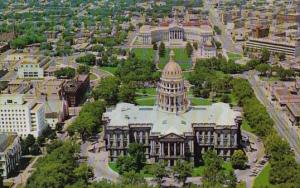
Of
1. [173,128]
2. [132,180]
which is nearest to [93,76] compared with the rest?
[173,128]

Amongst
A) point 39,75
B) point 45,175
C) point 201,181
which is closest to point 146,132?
point 201,181

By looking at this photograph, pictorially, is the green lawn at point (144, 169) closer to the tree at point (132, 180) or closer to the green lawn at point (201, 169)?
the green lawn at point (201, 169)

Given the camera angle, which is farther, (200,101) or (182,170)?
(200,101)

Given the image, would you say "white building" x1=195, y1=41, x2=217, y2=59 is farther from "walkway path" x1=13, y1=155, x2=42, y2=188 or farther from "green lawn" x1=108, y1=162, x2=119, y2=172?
"walkway path" x1=13, y1=155, x2=42, y2=188

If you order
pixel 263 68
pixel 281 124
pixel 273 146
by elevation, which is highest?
pixel 263 68

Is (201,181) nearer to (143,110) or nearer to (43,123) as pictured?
(143,110)

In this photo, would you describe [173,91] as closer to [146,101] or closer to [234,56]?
[146,101]

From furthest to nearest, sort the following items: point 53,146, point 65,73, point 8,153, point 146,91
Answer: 1. point 65,73
2. point 146,91
3. point 53,146
4. point 8,153
